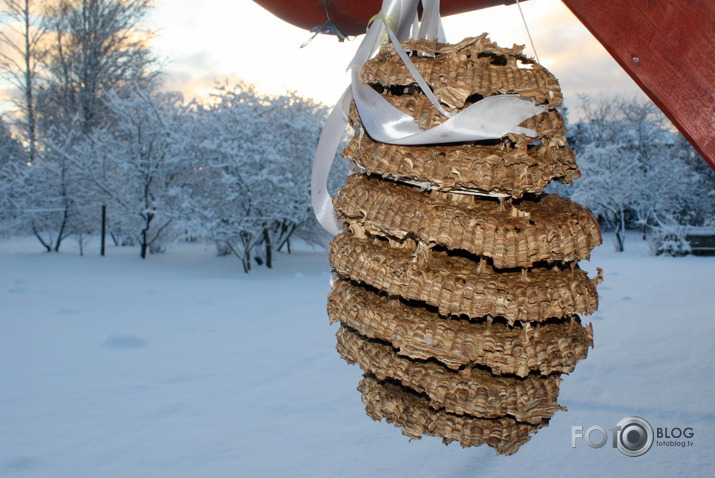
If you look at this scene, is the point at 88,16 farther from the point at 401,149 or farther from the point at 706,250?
the point at 401,149

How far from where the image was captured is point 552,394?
36.9 inches

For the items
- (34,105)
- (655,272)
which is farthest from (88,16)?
(655,272)

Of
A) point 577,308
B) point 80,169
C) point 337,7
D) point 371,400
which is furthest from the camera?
point 80,169


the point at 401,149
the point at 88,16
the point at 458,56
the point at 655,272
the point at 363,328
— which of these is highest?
the point at 88,16

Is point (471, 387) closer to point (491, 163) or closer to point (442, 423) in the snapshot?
point (442, 423)

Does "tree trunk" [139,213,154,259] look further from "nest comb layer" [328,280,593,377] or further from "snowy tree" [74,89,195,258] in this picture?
"nest comb layer" [328,280,593,377]

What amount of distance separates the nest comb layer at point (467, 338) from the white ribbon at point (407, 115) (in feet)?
0.86

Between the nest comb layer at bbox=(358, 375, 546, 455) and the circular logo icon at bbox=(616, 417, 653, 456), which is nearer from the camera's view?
the nest comb layer at bbox=(358, 375, 546, 455)

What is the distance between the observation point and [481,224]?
826mm

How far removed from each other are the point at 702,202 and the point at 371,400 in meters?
20.6

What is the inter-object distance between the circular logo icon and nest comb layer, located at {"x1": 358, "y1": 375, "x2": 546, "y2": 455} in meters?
0.89

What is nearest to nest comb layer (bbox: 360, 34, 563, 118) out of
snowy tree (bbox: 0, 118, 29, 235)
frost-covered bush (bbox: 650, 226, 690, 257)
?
frost-covered bush (bbox: 650, 226, 690, 257)

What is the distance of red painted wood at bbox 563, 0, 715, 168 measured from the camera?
92cm

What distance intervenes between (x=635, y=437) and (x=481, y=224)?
4.24 feet
